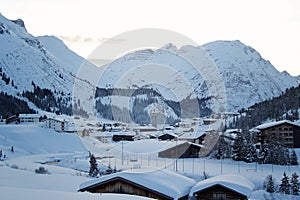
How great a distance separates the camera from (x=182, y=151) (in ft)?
152

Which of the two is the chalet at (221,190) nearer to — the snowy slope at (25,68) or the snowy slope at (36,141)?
the snowy slope at (36,141)

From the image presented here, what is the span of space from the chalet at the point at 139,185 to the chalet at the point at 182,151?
30944mm

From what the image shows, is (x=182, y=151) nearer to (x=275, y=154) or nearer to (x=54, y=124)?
(x=275, y=154)

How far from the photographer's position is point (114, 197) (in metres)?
10.1

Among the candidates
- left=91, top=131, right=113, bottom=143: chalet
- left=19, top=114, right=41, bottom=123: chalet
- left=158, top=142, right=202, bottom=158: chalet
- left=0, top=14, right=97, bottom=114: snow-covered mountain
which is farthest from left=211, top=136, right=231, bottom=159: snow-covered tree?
left=0, top=14, right=97, bottom=114: snow-covered mountain

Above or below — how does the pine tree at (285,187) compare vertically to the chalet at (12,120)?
below

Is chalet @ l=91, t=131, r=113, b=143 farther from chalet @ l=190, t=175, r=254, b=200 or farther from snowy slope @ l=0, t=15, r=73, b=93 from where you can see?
snowy slope @ l=0, t=15, r=73, b=93

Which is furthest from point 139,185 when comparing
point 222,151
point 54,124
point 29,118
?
point 29,118

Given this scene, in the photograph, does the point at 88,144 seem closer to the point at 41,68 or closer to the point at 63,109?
the point at 63,109

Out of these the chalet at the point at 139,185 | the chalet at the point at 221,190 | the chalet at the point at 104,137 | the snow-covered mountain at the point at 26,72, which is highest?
the snow-covered mountain at the point at 26,72

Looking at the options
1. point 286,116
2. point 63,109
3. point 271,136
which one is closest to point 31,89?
point 63,109

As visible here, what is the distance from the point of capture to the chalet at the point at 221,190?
15.7m

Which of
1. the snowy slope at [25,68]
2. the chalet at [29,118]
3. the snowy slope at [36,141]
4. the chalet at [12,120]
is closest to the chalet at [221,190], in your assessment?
the snowy slope at [36,141]

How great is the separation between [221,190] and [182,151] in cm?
3034
